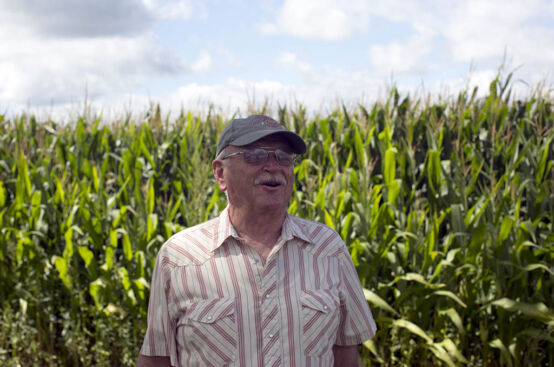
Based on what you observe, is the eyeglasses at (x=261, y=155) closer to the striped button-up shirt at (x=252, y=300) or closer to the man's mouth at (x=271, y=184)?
the man's mouth at (x=271, y=184)

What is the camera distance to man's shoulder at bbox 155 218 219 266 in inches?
69.1

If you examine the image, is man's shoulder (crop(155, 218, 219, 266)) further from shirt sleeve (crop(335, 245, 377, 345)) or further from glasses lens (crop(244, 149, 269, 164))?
shirt sleeve (crop(335, 245, 377, 345))

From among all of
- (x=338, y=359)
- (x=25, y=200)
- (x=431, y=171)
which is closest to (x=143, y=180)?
(x=25, y=200)

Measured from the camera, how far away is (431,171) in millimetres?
4500

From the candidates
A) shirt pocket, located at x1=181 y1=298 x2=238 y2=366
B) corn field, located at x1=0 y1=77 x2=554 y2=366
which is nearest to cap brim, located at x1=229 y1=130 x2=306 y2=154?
shirt pocket, located at x1=181 y1=298 x2=238 y2=366

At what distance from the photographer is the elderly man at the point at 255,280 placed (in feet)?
5.49

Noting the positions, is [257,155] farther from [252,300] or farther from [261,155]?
[252,300]

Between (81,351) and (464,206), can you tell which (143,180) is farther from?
(464,206)

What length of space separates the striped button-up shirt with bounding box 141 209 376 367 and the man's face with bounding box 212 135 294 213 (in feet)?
0.32

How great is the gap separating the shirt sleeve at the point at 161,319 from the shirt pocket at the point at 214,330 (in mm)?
91

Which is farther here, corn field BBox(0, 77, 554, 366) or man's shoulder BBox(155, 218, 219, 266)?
corn field BBox(0, 77, 554, 366)

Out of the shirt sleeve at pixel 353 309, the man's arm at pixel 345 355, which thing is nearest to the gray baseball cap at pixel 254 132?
the shirt sleeve at pixel 353 309

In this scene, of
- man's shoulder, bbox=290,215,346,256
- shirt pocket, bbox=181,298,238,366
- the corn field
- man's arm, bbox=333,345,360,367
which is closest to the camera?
shirt pocket, bbox=181,298,238,366

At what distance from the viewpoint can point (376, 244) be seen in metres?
4.09
